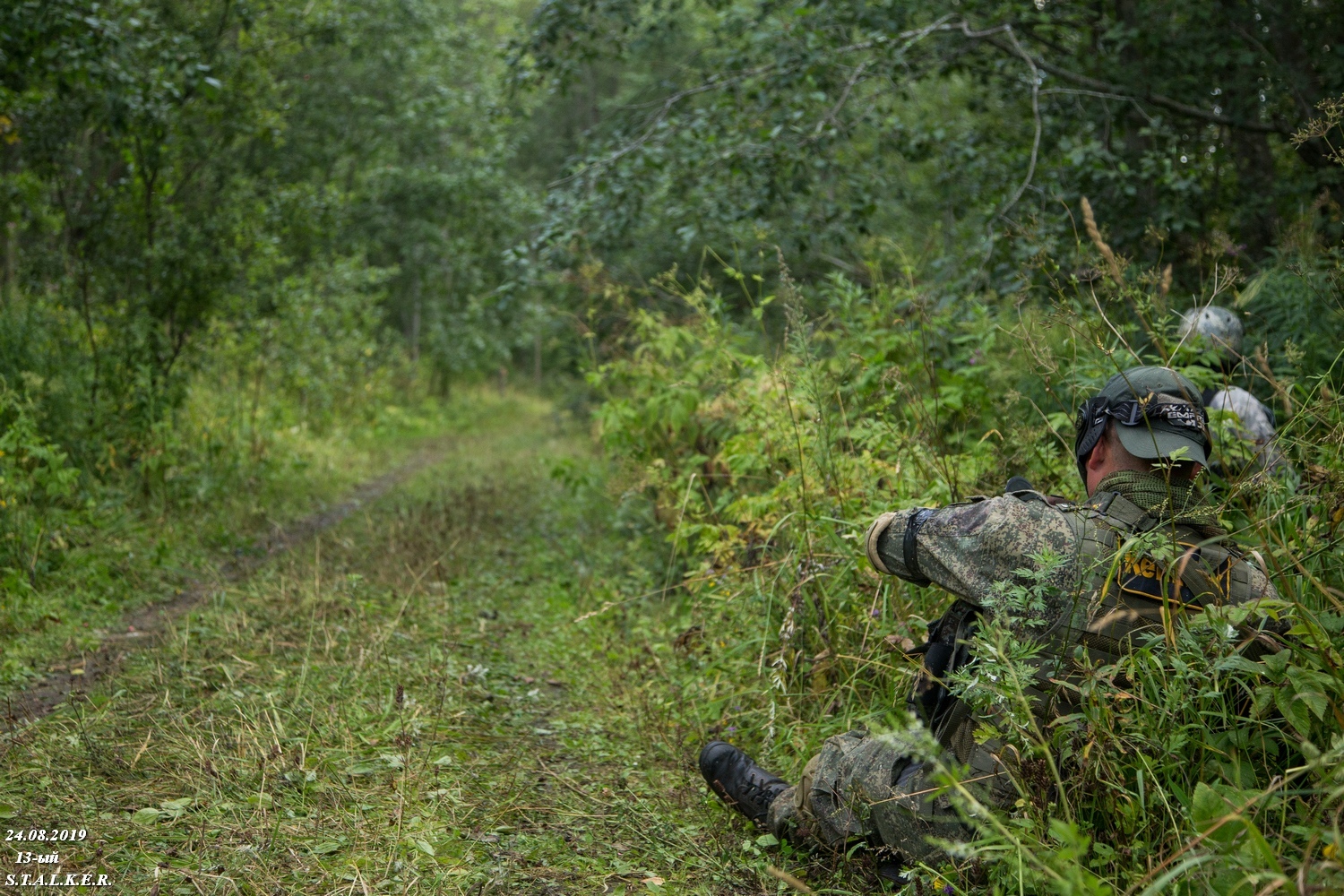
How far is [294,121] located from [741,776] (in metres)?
15.1

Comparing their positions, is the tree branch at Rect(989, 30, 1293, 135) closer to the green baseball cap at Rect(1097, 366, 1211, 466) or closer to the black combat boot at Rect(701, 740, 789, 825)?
the green baseball cap at Rect(1097, 366, 1211, 466)

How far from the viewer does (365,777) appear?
345 centimetres

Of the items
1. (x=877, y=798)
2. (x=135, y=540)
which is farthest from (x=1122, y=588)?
(x=135, y=540)

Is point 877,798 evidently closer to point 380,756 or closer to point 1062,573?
point 1062,573

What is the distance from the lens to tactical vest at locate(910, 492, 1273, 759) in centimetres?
261

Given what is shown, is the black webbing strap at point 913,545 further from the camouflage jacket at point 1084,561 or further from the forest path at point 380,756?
the forest path at point 380,756

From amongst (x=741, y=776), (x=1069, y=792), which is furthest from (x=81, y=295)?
(x=1069, y=792)

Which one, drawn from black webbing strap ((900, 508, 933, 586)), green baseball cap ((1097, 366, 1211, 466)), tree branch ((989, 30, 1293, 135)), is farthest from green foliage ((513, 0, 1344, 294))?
black webbing strap ((900, 508, 933, 586))

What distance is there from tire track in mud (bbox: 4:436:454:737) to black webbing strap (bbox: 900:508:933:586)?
338cm

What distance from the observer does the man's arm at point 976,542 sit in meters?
2.77

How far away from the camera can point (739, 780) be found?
3518 mm

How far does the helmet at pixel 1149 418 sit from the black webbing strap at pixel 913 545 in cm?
56

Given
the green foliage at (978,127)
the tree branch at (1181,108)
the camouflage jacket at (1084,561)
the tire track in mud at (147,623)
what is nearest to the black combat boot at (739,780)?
the camouflage jacket at (1084,561)

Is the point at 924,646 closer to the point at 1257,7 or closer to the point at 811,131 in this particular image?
the point at 811,131
